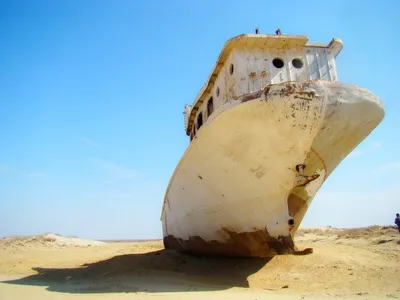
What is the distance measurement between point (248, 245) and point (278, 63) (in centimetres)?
397

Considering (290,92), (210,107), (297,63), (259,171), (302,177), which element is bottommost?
(302,177)

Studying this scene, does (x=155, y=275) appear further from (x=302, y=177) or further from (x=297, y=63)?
(x=297, y=63)

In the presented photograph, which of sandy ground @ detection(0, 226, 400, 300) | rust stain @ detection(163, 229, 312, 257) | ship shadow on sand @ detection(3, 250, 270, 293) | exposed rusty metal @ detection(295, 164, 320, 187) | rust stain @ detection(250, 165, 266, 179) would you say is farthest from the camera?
rust stain @ detection(163, 229, 312, 257)

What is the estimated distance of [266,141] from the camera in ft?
18.3

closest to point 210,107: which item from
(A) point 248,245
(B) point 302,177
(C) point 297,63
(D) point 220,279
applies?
(C) point 297,63

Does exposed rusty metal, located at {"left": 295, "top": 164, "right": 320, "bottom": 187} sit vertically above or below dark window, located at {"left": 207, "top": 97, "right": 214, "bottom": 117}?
below

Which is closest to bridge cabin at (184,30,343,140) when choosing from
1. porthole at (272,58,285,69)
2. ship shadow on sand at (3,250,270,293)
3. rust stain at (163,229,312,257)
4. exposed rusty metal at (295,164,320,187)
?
porthole at (272,58,285,69)

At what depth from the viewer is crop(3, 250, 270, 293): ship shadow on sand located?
499 cm

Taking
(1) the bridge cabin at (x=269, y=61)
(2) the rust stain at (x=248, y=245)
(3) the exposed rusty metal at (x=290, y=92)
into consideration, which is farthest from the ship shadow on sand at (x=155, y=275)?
(1) the bridge cabin at (x=269, y=61)

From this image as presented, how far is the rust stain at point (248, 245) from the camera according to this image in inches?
240

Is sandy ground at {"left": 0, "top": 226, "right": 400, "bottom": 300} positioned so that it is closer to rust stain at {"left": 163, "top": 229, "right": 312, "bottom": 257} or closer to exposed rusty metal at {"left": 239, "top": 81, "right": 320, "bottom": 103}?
rust stain at {"left": 163, "top": 229, "right": 312, "bottom": 257}

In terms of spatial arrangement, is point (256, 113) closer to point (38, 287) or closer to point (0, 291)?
point (38, 287)

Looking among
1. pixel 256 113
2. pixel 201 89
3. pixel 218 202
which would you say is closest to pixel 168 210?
pixel 218 202

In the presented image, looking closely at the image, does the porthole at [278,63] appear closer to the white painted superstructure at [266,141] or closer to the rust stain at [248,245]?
the white painted superstructure at [266,141]
